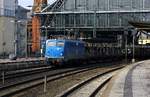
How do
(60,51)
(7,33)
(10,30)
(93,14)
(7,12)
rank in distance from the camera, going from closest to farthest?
(60,51) → (93,14) → (7,33) → (10,30) → (7,12)

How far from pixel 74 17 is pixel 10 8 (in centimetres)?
3768

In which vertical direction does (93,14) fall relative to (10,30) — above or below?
above

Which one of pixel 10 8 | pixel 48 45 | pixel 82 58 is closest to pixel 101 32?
pixel 10 8

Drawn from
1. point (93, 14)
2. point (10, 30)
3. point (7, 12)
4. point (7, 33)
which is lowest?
point (7, 33)

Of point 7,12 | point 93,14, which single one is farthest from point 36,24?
point 7,12

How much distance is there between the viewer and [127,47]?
9400 cm

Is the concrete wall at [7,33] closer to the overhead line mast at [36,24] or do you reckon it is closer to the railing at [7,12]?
the railing at [7,12]

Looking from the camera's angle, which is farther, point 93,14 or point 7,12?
point 7,12

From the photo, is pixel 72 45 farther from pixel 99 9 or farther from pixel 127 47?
pixel 99 9

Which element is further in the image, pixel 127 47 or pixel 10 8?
pixel 10 8

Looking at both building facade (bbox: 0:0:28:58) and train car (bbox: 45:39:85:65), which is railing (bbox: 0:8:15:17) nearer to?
building facade (bbox: 0:0:28:58)

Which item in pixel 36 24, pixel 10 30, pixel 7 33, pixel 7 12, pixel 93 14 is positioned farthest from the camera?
pixel 7 12

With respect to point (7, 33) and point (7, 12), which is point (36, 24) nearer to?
point (7, 33)

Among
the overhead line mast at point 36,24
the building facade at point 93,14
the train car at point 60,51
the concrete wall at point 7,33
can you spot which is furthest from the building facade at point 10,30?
the train car at point 60,51
